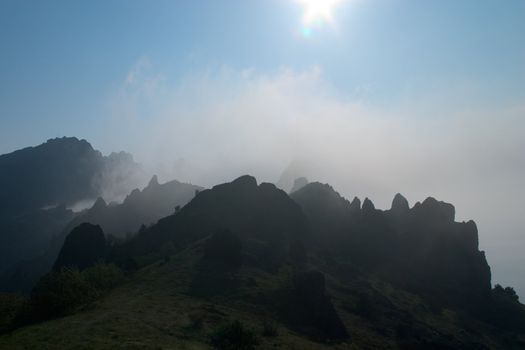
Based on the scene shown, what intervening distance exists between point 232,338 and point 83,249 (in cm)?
10775

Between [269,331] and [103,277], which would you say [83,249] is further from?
[269,331]

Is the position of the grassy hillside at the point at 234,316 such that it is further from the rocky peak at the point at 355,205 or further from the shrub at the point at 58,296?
the rocky peak at the point at 355,205

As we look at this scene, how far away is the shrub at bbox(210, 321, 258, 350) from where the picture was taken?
51750mm

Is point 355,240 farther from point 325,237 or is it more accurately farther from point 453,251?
point 453,251

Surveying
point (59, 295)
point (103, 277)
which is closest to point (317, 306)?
point (103, 277)

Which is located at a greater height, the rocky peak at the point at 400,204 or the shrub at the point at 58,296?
the rocky peak at the point at 400,204

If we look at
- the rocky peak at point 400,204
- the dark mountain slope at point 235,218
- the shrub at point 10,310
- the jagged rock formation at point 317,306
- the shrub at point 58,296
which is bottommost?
the shrub at point 10,310

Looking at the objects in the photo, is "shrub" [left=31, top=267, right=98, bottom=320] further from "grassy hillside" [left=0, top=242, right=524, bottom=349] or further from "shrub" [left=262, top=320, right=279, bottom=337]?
"shrub" [left=262, top=320, right=279, bottom=337]

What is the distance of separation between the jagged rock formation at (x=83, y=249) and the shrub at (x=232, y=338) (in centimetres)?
10052

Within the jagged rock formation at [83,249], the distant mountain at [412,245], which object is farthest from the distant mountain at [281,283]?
the distant mountain at [412,245]

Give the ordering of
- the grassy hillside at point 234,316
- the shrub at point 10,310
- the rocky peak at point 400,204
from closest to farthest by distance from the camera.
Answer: the grassy hillside at point 234,316
the shrub at point 10,310
the rocky peak at point 400,204

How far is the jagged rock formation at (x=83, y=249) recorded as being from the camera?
142m

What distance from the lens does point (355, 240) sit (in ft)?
517

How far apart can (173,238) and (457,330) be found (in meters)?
85.1
